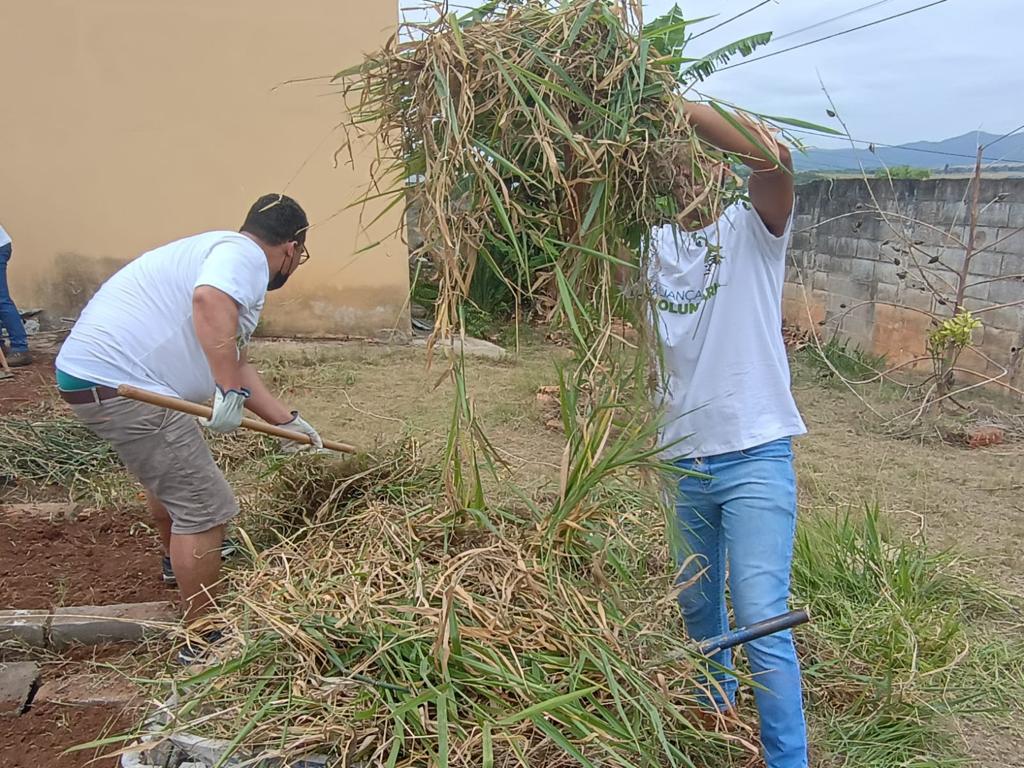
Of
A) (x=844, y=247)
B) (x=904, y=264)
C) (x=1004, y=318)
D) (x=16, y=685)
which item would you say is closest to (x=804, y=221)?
(x=844, y=247)

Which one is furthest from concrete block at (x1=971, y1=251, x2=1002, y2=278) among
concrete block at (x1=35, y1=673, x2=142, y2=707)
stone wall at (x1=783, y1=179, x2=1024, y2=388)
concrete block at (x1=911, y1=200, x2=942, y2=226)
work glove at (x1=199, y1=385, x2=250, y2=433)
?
concrete block at (x1=35, y1=673, x2=142, y2=707)

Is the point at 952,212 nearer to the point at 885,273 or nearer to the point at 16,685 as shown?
the point at 885,273

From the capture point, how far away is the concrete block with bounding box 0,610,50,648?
104 inches

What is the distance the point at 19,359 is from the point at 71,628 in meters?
4.28

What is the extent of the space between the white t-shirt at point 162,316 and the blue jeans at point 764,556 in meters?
1.48

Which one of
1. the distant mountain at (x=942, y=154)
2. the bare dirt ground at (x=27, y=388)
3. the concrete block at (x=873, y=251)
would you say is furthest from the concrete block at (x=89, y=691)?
the concrete block at (x=873, y=251)

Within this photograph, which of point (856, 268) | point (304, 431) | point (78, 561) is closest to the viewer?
point (304, 431)

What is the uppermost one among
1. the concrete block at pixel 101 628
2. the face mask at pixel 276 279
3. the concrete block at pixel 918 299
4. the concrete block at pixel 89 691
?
the face mask at pixel 276 279

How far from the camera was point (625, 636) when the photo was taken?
1703mm

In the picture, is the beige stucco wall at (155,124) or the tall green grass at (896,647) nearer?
the tall green grass at (896,647)

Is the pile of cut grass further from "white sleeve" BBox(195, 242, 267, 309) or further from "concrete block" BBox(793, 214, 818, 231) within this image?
"concrete block" BBox(793, 214, 818, 231)

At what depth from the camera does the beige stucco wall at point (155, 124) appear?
6.86 m

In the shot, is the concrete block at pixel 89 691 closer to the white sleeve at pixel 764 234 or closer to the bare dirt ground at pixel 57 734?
the bare dirt ground at pixel 57 734

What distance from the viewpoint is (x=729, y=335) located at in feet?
6.35
